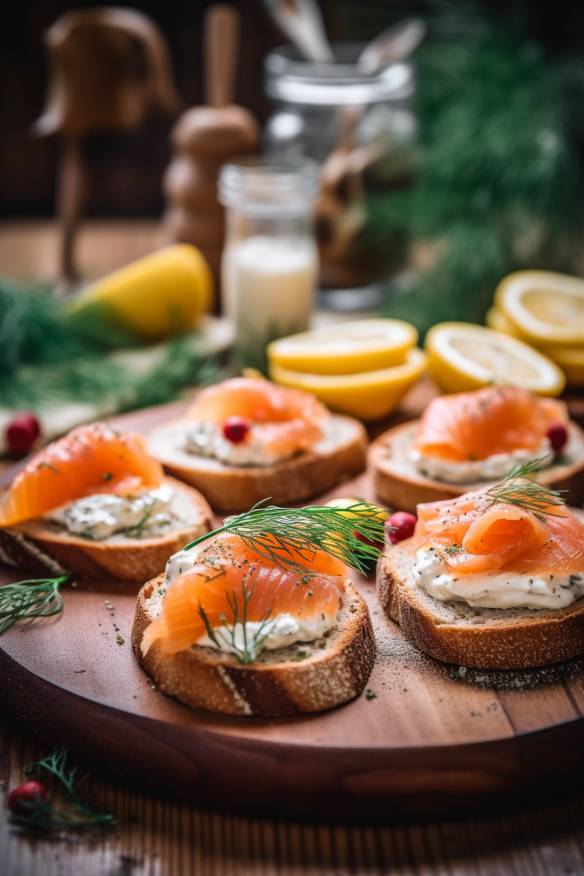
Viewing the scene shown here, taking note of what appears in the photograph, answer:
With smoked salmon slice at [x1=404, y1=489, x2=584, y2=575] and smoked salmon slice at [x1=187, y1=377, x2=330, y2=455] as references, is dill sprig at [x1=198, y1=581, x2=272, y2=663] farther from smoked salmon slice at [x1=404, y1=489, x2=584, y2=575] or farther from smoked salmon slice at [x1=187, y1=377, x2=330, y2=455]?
smoked salmon slice at [x1=187, y1=377, x2=330, y2=455]

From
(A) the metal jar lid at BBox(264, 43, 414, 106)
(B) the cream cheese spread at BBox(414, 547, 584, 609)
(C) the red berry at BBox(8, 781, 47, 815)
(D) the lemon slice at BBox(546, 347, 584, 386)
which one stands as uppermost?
(A) the metal jar lid at BBox(264, 43, 414, 106)

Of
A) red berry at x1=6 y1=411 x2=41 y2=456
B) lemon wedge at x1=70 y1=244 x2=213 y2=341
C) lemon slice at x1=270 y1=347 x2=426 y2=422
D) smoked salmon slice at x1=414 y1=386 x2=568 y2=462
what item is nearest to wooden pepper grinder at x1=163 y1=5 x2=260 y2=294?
lemon wedge at x1=70 y1=244 x2=213 y2=341

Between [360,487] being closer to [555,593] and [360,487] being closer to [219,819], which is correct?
[555,593]

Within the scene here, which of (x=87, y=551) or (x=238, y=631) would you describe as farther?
(x=87, y=551)

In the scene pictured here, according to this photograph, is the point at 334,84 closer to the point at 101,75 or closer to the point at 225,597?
the point at 101,75

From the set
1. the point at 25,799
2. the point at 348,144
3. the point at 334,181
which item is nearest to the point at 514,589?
the point at 25,799

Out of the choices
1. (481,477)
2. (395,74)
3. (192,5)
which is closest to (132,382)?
(481,477)
